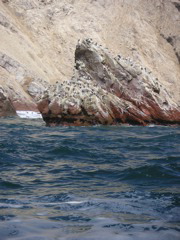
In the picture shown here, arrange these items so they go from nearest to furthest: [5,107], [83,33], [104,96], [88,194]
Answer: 1. [88,194]
2. [104,96]
3. [5,107]
4. [83,33]

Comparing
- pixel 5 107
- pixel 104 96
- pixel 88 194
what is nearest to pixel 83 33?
pixel 5 107

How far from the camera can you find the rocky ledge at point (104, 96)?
19.9m

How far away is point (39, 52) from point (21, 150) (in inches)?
1734

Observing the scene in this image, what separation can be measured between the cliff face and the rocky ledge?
20.0m

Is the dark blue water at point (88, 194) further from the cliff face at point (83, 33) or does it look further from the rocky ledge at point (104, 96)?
the cliff face at point (83, 33)

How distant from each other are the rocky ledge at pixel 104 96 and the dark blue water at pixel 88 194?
9352 millimetres

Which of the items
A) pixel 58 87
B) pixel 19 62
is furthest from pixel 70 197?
pixel 19 62

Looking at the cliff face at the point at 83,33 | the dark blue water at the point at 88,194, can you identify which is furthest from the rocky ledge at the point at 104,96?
the cliff face at the point at 83,33

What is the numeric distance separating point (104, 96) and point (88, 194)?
15887 millimetres

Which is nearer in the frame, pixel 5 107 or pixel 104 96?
pixel 104 96

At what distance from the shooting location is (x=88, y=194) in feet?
18.1

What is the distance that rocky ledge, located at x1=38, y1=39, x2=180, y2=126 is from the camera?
19.9 metres

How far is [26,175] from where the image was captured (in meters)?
6.95

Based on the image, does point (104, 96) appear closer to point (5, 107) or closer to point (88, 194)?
point (5, 107)
